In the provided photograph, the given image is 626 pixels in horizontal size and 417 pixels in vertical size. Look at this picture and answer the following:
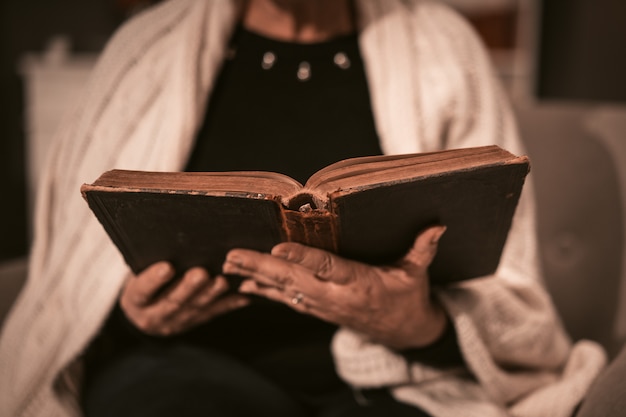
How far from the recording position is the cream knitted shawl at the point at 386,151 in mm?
738

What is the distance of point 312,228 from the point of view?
526mm

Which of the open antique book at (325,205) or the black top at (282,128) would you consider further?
the black top at (282,128)

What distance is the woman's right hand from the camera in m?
0.63

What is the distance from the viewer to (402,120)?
2.55ft

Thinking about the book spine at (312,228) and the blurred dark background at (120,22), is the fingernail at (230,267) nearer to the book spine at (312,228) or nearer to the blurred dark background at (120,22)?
the book spine at (312,228)

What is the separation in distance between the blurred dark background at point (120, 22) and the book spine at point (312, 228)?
1.73 metres

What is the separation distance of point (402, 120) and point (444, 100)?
0.23 feet

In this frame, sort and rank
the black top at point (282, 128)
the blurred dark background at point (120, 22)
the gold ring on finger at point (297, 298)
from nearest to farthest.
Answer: the gold ring on finger at point (297, 298)
the black top at point (282, 128)
the blurred dark background at point (120, 22)

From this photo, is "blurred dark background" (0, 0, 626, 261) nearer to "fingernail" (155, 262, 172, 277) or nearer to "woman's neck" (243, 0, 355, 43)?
"woman's neck" (243, 0, 355, 43)

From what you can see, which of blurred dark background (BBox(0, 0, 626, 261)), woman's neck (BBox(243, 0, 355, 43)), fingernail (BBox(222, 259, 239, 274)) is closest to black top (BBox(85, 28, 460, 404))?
woman's neck (BBox(243, 0, 355, 43))

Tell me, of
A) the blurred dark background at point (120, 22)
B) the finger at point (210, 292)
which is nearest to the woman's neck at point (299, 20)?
the finger at point (210, 292)

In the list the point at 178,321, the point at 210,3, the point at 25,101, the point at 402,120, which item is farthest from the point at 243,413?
the point at 25,101

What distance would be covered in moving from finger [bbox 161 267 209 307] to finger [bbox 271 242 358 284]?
111mm

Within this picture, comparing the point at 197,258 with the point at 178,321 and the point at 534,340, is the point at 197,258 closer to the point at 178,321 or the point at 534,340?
the point at 178,321
